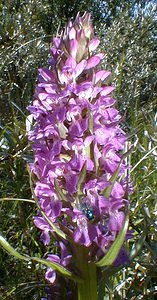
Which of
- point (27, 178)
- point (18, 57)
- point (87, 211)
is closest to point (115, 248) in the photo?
point (87, 211)

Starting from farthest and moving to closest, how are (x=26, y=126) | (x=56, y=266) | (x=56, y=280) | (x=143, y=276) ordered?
1. (x=26, y=126)
2. (x=143, y=276)
3. (x=56, y=280)
4. (x=56, y=266)

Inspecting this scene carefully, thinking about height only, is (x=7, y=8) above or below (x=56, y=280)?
above

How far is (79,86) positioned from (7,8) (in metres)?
2.46

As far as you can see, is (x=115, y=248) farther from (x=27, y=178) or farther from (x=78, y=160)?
(x=27, y=178)

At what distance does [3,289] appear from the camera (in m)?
1.98

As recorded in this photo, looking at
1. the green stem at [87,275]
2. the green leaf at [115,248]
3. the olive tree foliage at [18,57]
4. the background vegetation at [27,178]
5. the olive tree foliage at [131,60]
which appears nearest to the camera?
the green leaf at [115,248]

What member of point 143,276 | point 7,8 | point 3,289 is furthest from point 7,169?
point 7,8

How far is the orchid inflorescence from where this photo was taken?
1127 mm

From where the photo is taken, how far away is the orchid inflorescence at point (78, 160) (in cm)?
113

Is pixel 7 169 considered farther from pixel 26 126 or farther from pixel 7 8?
pixel 7 8

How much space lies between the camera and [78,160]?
113 cm

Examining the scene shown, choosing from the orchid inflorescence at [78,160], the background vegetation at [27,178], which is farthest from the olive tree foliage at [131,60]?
the orchid inflorescence at [78,160]

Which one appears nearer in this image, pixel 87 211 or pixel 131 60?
pixel 87 211

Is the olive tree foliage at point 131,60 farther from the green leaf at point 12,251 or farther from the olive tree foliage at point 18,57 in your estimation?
the green leaf at point 12,251
